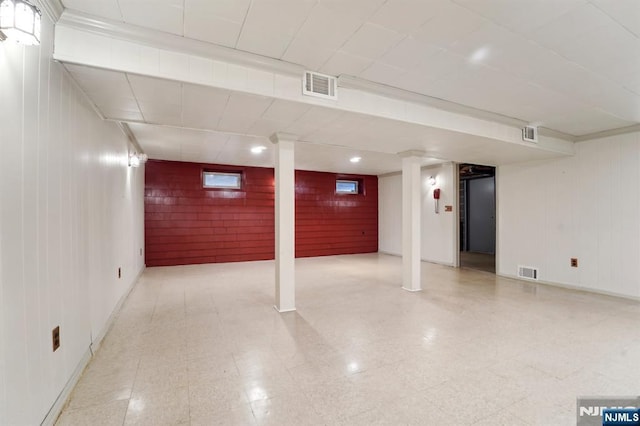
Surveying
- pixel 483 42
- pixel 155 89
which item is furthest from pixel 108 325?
pixel 483 42

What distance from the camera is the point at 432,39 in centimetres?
212

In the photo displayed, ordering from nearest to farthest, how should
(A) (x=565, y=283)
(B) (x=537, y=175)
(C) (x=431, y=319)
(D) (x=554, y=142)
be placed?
1. (C) (x=431, y=319)
2. (D) (x=554, y=142)
3. (A) (x=565, y=283)
4. (B) (x=537, y=175)

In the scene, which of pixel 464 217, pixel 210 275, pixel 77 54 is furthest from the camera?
pixel 464 217

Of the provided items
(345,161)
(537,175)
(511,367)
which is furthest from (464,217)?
(511,367)

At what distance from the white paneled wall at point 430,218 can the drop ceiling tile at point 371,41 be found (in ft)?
18.0

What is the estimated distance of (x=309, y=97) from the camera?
2680 millimetres

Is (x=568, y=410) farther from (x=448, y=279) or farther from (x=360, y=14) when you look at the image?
(x=448, y=279)

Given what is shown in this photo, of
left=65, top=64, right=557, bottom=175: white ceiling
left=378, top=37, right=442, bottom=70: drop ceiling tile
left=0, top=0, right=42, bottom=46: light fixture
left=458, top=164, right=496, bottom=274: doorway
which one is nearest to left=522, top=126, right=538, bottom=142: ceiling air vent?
left=65, top=64, right=557, bottom=175: white ceiling

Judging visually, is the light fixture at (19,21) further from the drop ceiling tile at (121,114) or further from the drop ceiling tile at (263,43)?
the drop ceiling tile at (121,114)

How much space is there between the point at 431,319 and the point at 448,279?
8.03 ft

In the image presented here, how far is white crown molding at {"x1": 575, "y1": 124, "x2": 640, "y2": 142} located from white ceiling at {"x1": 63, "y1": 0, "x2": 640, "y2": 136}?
152 centimetres

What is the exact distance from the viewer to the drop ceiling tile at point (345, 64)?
2.37 m

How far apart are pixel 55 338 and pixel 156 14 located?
217 cm

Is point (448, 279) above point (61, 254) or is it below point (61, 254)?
below
